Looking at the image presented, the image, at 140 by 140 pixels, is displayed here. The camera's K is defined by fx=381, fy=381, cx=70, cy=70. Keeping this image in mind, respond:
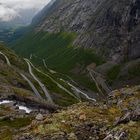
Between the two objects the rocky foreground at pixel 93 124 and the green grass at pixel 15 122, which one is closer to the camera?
the rocky foreground at pixel 93 124

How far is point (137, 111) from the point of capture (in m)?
47.5

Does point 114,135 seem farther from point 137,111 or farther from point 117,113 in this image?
point 117,113

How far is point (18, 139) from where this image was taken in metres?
49.3

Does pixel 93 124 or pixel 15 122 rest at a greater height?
pixel 15 122

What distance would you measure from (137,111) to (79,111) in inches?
494

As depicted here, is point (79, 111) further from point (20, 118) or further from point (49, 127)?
point (20, 118)

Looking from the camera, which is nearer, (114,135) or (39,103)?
(114,135)

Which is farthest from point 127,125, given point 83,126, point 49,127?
point 49,127

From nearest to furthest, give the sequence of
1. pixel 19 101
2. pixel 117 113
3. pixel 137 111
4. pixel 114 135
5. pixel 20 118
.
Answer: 1. pixel 114 135
2. pixel 137 111
3. pixel 117 113
4. pixel 20 118
5. pixel 19 101

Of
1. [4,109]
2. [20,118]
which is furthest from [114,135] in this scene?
[4,109]

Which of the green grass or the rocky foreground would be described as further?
the green grass

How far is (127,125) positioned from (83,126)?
7.55 m

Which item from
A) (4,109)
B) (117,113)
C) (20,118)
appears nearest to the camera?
(117,113)

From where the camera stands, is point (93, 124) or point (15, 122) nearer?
point (93, 124)
